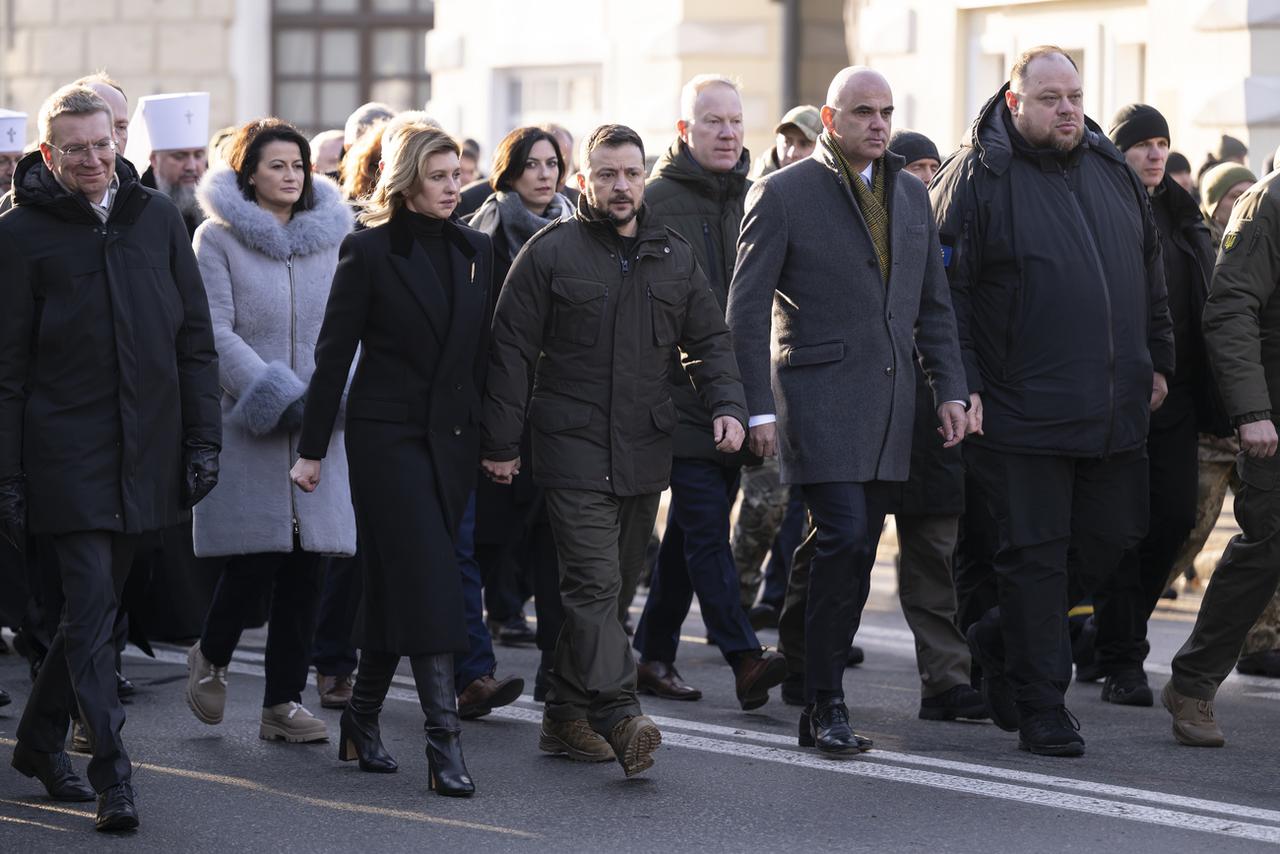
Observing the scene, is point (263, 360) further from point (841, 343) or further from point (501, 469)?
point (841, 343)

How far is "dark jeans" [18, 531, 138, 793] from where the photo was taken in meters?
6.42

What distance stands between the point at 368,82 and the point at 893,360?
55.1ft

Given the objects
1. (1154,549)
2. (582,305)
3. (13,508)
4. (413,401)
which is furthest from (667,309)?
(1154,549)

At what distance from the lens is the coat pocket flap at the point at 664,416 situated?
287 inches

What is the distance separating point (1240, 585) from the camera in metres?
7.55

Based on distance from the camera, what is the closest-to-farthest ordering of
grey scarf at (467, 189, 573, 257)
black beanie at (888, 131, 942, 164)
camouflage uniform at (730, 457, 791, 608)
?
1. grey scarf at (467, 189, 573, 257)
2. black beanie at (888, 131, 942, 164)
3. camouflage uniform at (730, 457, 791, 608)

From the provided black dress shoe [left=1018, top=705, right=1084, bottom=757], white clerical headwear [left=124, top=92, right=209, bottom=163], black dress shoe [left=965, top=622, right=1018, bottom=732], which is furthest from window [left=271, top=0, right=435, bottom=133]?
black dress shoe [left=1018, top=705, right=1084, bottom=757]

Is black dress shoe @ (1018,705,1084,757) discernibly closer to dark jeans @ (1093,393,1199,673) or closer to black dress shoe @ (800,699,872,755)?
black dress shoe @ (800,699,872,755)

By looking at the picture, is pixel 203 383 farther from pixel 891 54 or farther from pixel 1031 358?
pixel 891 54

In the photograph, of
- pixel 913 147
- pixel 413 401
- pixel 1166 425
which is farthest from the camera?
pixel 913 147

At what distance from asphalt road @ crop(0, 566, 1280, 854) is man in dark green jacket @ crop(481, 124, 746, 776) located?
43 cm

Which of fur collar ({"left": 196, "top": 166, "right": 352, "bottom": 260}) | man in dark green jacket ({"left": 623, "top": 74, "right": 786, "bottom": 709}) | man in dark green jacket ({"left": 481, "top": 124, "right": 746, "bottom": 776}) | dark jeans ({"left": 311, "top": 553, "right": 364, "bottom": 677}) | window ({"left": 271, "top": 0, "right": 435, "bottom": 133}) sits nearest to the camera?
man in dark green jacket ({"left": 481, "top": 124, "right": 746, "bottom": 776})

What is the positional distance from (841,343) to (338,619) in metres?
2.20

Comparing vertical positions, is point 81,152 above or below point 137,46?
below
